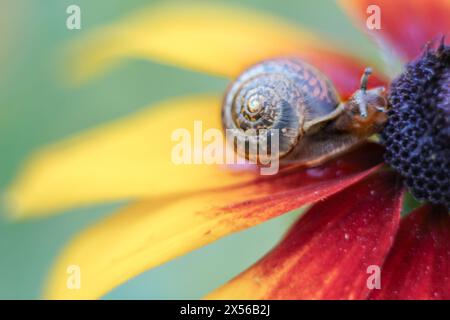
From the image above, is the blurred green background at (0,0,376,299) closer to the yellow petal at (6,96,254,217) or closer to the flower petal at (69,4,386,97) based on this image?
the flower petal at (69,4,386,97)

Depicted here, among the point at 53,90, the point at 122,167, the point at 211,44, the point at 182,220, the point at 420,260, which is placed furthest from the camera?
the point at 53,90

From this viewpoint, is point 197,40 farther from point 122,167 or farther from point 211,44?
point 122,167

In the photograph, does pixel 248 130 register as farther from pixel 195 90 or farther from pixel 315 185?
pixel 195 90

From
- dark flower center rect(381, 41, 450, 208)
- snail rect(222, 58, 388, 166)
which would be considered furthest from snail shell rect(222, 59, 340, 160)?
dark flower center rect(381, 41, 450, 208)

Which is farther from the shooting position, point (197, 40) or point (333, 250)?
point (197, 40)

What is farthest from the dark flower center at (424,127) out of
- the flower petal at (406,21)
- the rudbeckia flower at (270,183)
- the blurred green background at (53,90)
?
the blurred green background at (53,90)

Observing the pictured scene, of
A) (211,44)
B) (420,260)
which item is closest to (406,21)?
(211,44)

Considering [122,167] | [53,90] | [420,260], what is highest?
[53,90]
